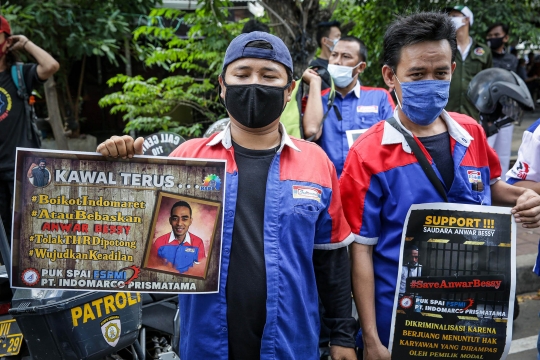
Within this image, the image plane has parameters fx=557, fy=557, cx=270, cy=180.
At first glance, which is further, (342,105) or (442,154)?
(342,105)

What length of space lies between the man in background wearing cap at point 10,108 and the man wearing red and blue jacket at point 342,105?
2161 millimetres

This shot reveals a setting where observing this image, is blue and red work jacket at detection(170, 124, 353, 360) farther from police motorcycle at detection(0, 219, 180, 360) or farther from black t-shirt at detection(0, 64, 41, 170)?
black t-shirt at detection(0, 64, 41, 170)

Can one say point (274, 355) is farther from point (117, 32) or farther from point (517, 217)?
point (117, 32)

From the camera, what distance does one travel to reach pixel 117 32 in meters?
7.59

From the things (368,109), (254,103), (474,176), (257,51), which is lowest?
Result: (474,176)

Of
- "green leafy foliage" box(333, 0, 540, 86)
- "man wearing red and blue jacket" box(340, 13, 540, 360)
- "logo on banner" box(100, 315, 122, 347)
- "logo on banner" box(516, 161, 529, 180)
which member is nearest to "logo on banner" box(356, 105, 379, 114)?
"logo on banner" box(516, 161, 529, 180)

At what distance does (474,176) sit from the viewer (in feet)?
7.30

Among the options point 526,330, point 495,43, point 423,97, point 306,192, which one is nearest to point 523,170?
point 423,97

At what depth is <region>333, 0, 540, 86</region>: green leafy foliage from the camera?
7750 mm

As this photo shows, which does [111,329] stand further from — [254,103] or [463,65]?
[463,65]

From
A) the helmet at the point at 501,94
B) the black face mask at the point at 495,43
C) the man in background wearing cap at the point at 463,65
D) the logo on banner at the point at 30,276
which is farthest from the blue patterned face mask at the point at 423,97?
the black face mask at the point at 495,43

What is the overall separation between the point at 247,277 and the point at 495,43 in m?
6.41

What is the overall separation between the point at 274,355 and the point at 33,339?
1246 mm

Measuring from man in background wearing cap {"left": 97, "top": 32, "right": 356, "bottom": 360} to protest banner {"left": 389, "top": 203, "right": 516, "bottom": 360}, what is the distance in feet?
0.78
